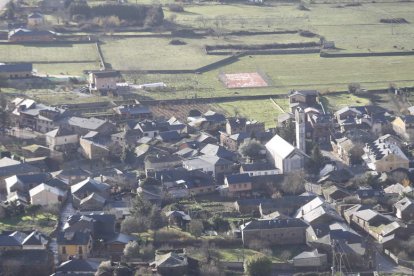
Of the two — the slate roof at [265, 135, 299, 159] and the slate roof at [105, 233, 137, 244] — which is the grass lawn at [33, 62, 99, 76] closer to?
the slate roof at [265, 135, 299, 159]

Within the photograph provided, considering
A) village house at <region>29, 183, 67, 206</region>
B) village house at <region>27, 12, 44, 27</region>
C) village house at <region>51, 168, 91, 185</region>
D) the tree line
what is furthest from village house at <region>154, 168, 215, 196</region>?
the tree line

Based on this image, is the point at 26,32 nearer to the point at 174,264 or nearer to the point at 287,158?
the point at 287,158

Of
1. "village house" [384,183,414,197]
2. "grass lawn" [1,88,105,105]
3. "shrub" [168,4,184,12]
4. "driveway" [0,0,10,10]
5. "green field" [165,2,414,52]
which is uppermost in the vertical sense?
"village house" [384,183,414,197]

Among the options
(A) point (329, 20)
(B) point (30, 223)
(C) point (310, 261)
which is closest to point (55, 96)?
(B) point (30, 223)

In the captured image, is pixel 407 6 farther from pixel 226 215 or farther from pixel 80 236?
pixel 80 236

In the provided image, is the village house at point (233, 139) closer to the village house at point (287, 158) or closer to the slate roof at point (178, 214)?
the village house at point (287, 158)
